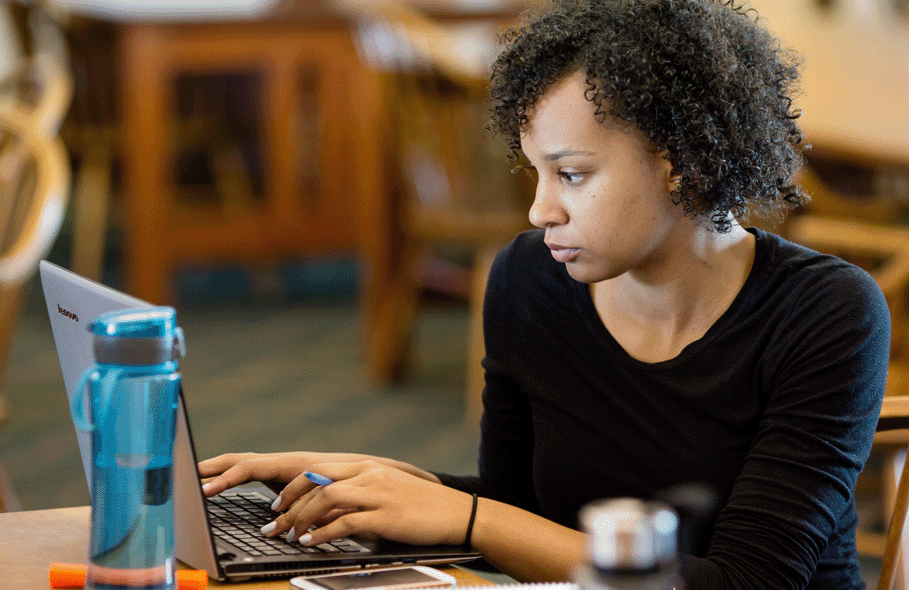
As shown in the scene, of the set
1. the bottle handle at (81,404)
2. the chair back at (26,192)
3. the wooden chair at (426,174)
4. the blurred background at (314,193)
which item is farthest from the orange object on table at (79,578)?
the wooden chair at (426,174)

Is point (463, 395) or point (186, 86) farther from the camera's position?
point (186, 86)

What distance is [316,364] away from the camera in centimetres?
342

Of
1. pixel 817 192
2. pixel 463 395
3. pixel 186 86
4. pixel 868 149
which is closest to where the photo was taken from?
pixel 868 149

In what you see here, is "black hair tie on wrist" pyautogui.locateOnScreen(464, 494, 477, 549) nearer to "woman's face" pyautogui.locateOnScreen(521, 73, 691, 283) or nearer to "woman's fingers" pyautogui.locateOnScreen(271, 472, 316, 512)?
"woman's fingers" pyautogui.locateOnScreen(271, 472, 316, 512)

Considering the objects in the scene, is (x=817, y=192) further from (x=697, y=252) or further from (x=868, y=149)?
(x=697, y=252)

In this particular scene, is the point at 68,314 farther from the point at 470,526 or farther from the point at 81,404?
the point at 470,526

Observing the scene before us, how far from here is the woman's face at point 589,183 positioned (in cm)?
88

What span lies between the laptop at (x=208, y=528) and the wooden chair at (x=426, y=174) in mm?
1858

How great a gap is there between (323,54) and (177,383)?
3361mm

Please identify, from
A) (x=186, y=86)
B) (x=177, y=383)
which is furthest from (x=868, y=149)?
(x=186, y=86)

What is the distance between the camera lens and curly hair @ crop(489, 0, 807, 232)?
0.88 metres

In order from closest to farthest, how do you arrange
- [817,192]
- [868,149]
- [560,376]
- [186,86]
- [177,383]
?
[177,383]
[560,376]
[868,149]
[817,192]
[186,86]

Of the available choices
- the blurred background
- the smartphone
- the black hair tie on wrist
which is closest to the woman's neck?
the black hair tie on wrist

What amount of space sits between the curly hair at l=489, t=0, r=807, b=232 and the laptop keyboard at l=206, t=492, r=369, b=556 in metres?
0.40
